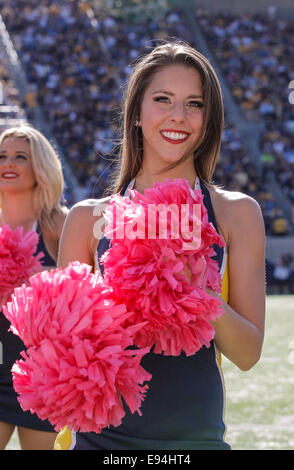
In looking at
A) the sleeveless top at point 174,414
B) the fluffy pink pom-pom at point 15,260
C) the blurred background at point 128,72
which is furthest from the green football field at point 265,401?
the blurred background at point 128,72

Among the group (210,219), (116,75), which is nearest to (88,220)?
(210,219)

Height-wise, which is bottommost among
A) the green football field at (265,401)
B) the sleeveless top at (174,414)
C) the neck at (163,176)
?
the green football field at (265,401)

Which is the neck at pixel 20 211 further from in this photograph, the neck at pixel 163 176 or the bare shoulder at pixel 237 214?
the bare shoulder at pixel 237 214

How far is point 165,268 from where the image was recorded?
4.46 ft

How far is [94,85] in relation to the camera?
1927cm

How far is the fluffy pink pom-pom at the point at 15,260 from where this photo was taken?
2639 mm

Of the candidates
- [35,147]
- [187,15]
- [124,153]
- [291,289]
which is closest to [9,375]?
[35,147]

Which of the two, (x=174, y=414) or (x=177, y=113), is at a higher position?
(x=177, y=113)

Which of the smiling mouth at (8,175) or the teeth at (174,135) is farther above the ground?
the teeth at (174,135)

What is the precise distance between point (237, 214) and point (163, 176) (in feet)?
0.77

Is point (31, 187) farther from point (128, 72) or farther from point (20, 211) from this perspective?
point (128, 72)

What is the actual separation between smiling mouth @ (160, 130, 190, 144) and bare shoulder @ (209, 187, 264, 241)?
0.18 meters

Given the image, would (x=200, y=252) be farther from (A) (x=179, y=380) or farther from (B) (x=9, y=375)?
(B) (x=9, y=375)

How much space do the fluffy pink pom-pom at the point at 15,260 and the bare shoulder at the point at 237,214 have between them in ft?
3.35
